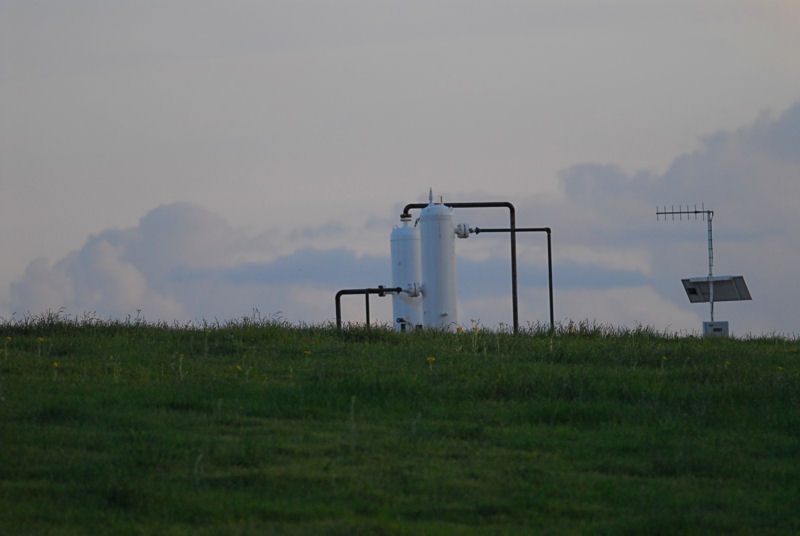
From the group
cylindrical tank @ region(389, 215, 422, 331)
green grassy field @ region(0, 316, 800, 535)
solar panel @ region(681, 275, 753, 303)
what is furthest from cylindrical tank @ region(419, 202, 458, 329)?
solar panel @ region(681, 275, 753, 303)

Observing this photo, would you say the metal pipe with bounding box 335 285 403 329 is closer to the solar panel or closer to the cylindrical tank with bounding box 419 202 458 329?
the cylindrical tank with bounding box 419 202 458 329

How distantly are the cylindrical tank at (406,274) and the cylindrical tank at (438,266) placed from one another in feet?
0.77

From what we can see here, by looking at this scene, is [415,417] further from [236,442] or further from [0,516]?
[0,516]

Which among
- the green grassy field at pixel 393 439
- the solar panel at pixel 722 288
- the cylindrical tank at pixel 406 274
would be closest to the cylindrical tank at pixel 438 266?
the cylindrical tank at pixel 406 274

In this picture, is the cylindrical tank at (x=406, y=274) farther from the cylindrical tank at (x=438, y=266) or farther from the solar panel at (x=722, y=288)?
the solar panel at (x=722, y=288)

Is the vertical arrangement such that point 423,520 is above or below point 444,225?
below

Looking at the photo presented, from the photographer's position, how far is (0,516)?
574cm

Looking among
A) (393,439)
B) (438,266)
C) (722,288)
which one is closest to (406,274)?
(438,266)

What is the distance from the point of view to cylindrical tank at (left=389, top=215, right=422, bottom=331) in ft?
Answer: 60.6

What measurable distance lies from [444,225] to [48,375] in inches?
362

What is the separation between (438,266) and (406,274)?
0.88 m

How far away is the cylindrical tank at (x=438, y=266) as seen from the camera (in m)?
18.0

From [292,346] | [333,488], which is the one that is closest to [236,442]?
[333,488]

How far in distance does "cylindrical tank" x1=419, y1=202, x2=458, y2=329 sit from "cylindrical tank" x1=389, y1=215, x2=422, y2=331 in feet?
0.77
